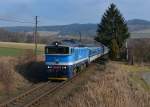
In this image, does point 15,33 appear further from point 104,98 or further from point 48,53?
point 104,98

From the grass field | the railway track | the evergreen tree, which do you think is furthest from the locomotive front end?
the evergreen tree

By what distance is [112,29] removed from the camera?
87.5 m

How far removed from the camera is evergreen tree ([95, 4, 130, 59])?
85.8 m

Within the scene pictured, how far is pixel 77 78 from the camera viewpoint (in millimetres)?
34719

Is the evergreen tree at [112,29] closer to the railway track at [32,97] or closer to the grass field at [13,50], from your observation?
the grass field at [13,50]

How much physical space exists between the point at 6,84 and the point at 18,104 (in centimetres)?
702

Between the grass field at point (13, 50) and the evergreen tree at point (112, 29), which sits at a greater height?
the evergreen tree at point (112, 29)

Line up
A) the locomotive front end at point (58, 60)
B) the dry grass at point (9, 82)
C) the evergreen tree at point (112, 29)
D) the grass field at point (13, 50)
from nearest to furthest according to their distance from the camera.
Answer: the dry grass at point (9, 82) < the locomotive front end at point (58, 60) < the grass field at point (13, 50) < the evergreen tree at point (112, 29)

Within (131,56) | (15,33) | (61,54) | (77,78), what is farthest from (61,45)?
(15,33)

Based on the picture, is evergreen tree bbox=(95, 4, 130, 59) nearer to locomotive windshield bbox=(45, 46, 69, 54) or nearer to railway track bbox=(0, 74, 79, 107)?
locomotive windshield bbox=(45, 46, 69, 54)

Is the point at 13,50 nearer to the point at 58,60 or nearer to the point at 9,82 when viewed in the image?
the point at 58,60

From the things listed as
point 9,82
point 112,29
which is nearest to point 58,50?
point 9,82

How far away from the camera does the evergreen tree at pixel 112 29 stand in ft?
281

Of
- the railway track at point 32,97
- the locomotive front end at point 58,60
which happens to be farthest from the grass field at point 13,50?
the railway track at point 32,97
